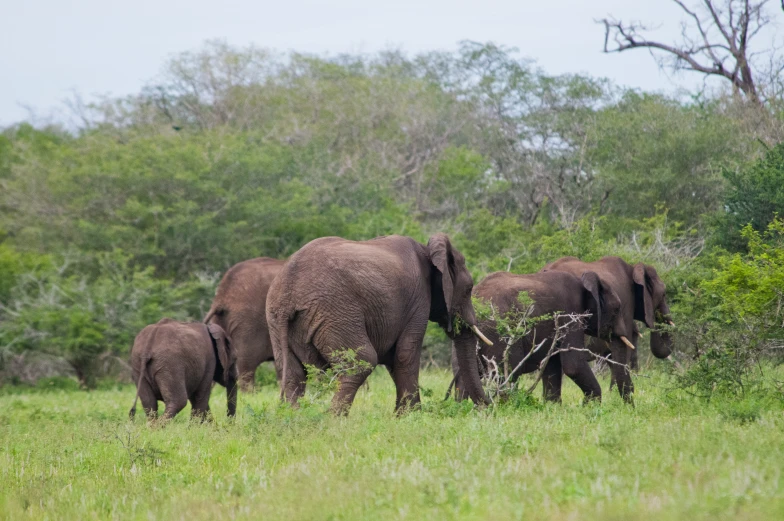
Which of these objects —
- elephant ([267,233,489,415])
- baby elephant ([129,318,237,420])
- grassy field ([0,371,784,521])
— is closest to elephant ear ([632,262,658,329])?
elephant ([267,233,489,415])

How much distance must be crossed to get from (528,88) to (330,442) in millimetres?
36992

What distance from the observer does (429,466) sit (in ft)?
24.8

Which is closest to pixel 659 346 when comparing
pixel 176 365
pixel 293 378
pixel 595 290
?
pixel 595 290

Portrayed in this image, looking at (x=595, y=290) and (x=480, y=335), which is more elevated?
(x=595, y=290)

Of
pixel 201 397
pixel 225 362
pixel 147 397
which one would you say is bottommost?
pixel 201 397

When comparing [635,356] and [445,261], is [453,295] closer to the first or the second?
[445,261]

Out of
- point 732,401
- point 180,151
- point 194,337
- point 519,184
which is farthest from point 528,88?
point 732,401

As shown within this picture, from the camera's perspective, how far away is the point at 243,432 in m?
10.5

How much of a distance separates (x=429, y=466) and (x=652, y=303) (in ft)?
31.2

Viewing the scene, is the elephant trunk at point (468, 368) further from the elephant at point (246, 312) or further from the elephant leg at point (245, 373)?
the elephant leg at point (245, 373)

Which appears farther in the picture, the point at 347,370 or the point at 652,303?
the point at 652,303

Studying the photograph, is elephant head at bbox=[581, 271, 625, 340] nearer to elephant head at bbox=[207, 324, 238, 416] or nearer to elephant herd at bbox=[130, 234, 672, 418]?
elephant herd at bbox=[130, 234, 672, 418]

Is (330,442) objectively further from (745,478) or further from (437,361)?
(437,361)

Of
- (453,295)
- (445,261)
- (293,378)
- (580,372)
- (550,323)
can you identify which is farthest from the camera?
(550,323)
